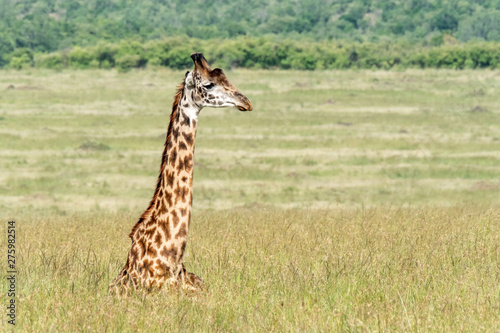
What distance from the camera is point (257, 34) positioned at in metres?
116

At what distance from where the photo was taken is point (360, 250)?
9008mm

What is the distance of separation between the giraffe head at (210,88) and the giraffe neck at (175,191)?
14 centimetres

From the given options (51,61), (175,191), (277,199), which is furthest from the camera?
(51,61)

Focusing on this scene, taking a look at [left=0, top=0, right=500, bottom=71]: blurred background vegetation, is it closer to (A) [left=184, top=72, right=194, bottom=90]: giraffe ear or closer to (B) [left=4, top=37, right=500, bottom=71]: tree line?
(B) [left=4, top=37, right=500, bottom=71]: tree line

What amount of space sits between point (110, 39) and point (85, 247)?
8587 centimetres

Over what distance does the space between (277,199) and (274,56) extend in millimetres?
51588

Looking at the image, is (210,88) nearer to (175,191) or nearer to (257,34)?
(175,191)

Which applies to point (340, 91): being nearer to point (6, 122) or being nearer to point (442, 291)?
point (6, 122)

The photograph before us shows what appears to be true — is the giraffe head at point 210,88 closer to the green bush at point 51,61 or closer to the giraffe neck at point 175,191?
the giraffe neck at point 175,191

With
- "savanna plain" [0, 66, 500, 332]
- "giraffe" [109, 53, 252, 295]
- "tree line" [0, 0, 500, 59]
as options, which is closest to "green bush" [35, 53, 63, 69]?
"savanna plain" [0, 66, 500, 332]

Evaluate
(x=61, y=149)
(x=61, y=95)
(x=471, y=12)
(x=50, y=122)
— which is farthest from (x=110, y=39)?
(x=471, y=12)

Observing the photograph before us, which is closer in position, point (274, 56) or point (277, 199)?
point (277, 199)

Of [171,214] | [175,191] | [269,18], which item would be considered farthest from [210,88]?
[269,18]

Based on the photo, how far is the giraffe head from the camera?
20.7 feet
